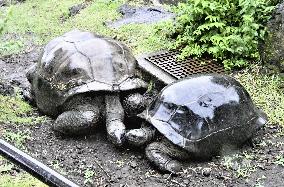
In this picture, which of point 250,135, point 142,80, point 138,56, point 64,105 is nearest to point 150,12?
point 138,56

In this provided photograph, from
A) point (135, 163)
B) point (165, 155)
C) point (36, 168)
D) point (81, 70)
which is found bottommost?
point (135, 163)

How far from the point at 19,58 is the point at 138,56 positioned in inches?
Result: 85.7

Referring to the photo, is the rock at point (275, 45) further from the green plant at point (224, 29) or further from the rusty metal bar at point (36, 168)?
the rusty metal bar at point (36, 168)

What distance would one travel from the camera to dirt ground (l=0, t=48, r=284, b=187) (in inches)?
195

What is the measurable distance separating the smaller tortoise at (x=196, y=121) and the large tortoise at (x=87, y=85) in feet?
1.88

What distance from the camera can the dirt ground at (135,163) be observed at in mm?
4961

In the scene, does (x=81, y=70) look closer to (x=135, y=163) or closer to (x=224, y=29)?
(x=135, y=163)

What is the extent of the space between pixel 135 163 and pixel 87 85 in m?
1.18

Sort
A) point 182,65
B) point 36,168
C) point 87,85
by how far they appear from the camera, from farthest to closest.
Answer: point 182,65
point 87,85
point 36,168

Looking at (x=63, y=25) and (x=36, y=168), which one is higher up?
(x=36, y=168)

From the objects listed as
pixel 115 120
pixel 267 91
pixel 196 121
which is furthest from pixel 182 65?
pixel 196 121

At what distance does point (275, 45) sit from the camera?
6.59 metres

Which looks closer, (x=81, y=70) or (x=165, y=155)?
(x=165, y=155)

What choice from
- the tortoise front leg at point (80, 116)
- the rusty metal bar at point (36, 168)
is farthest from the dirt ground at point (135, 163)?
the rusty metal bar at point (36, 168)
